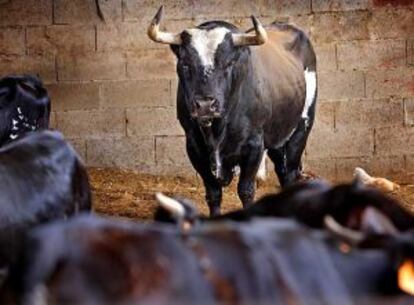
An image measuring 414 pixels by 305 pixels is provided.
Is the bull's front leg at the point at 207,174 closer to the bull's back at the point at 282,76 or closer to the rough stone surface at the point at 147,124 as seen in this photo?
the bull's back at the point at 282,76

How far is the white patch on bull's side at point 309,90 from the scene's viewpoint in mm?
9508

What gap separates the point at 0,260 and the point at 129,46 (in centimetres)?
605

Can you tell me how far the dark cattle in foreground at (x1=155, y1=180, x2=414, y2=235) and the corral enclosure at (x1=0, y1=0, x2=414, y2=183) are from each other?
663 cm

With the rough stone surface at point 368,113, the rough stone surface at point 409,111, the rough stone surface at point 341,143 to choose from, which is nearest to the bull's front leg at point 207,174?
the rough stone surface at point 341,143

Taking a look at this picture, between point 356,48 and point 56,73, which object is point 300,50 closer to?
point 356,48

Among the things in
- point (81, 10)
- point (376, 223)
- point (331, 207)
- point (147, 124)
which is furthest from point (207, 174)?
point (376, 223)

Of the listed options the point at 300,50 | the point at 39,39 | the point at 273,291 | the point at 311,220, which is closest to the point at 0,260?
the point at 311,220

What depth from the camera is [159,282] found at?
301 cm

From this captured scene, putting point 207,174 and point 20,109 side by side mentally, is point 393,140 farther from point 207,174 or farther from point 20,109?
point 20,109

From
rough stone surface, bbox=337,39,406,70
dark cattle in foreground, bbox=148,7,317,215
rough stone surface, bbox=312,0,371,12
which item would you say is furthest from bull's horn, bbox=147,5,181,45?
rough stone surface, bbox=337,39,406,70

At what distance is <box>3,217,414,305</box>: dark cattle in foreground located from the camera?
2.98 meters

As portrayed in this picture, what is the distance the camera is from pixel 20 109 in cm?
718

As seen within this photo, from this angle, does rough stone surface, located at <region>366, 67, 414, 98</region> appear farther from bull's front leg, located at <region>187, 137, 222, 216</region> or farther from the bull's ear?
the bull's ear

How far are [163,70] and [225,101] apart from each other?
2.96 meters
